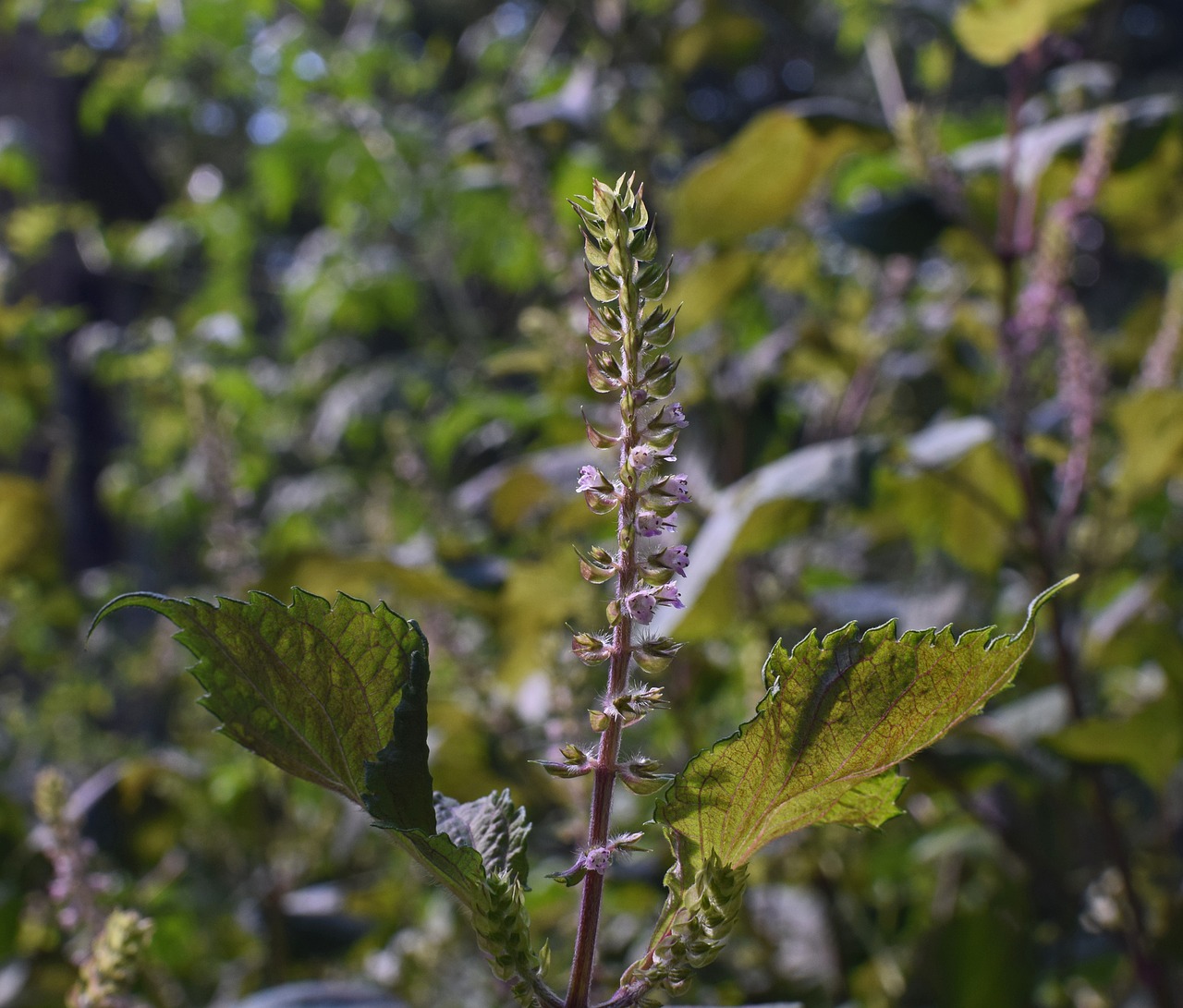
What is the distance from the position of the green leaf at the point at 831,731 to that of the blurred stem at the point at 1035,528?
78cm

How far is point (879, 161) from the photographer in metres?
2.13

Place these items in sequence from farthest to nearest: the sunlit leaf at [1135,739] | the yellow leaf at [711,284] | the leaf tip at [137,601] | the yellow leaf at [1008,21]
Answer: the yellow leaf at [711,284]
the yellow leaf at [1008,21]
the sunlit leaf at [1135,739]
the leaf tip at [137,601]

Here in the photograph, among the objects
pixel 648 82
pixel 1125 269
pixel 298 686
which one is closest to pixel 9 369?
pixel 648 82

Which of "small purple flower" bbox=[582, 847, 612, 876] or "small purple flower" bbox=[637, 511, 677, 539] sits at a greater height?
"small purple flower" bbox=[637, 511, 677, 539]

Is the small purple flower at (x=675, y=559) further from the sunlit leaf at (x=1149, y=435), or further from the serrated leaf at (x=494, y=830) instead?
the sunlit leaf at (x=1149, y=435)

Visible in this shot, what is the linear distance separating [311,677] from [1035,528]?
988 millimetres

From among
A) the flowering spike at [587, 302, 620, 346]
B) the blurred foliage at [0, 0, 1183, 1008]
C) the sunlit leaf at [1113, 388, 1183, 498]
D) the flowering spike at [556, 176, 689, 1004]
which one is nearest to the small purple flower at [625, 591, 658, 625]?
the flowering spike at [556, 176, 689, 1004]

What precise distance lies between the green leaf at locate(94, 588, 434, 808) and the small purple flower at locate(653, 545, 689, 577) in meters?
0.11

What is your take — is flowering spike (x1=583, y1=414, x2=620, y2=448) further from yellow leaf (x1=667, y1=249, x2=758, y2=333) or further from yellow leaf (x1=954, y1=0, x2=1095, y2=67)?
yellow leaf (x1=954, y1=0, x2=1095, y2=67)

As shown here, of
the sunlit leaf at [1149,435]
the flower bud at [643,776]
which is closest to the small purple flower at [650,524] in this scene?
the flower bud at [643,776]

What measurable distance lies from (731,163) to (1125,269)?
25.6 feet

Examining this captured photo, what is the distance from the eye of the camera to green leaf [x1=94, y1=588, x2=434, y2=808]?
46 centimetres

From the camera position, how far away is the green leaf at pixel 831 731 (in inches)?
17.1

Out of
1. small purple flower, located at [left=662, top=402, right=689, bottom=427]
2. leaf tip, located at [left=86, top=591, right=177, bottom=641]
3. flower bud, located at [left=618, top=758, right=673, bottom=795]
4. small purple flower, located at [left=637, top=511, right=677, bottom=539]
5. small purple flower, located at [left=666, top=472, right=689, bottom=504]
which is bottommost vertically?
flower bud, located at [left=618, top=758, right=673, bottom=795]
